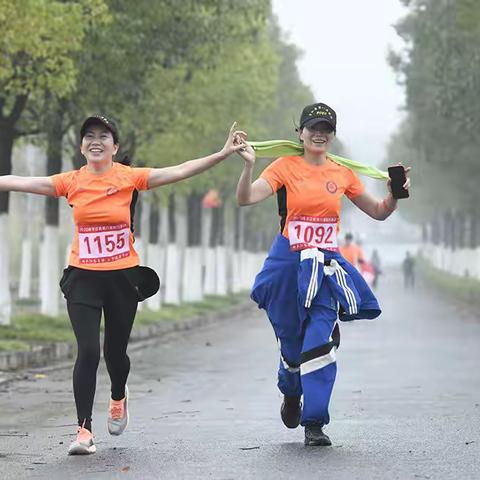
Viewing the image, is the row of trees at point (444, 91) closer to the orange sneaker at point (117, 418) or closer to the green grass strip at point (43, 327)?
the green grass strip at point (43, 327)

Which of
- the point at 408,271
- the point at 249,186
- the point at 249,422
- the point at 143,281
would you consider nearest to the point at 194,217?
the point at 408,271

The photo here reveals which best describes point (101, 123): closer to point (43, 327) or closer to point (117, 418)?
point (117, 418)

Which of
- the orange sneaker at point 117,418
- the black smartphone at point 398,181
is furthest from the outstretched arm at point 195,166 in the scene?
the orange sneaker at point 117,418

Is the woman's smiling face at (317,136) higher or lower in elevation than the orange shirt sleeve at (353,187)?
higher

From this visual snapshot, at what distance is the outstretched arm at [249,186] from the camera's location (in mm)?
9102

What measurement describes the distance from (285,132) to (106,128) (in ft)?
157

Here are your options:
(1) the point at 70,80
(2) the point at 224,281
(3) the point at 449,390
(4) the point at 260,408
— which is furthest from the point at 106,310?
(2) the point at 224,281

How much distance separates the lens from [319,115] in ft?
31.4

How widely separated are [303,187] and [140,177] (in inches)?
42.1

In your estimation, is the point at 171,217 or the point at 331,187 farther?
the point at 171,217

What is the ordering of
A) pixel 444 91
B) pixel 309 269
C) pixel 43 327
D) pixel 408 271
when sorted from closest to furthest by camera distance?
pixel 309 269 < pixel 43 327 < pixel 444 91 < pixel 408 271

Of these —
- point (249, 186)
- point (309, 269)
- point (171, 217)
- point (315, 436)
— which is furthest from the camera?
point (171, 217)

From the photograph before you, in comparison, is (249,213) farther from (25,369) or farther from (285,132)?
(25,369)

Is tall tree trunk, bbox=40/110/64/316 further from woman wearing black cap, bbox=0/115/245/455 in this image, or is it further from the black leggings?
the black leggings
